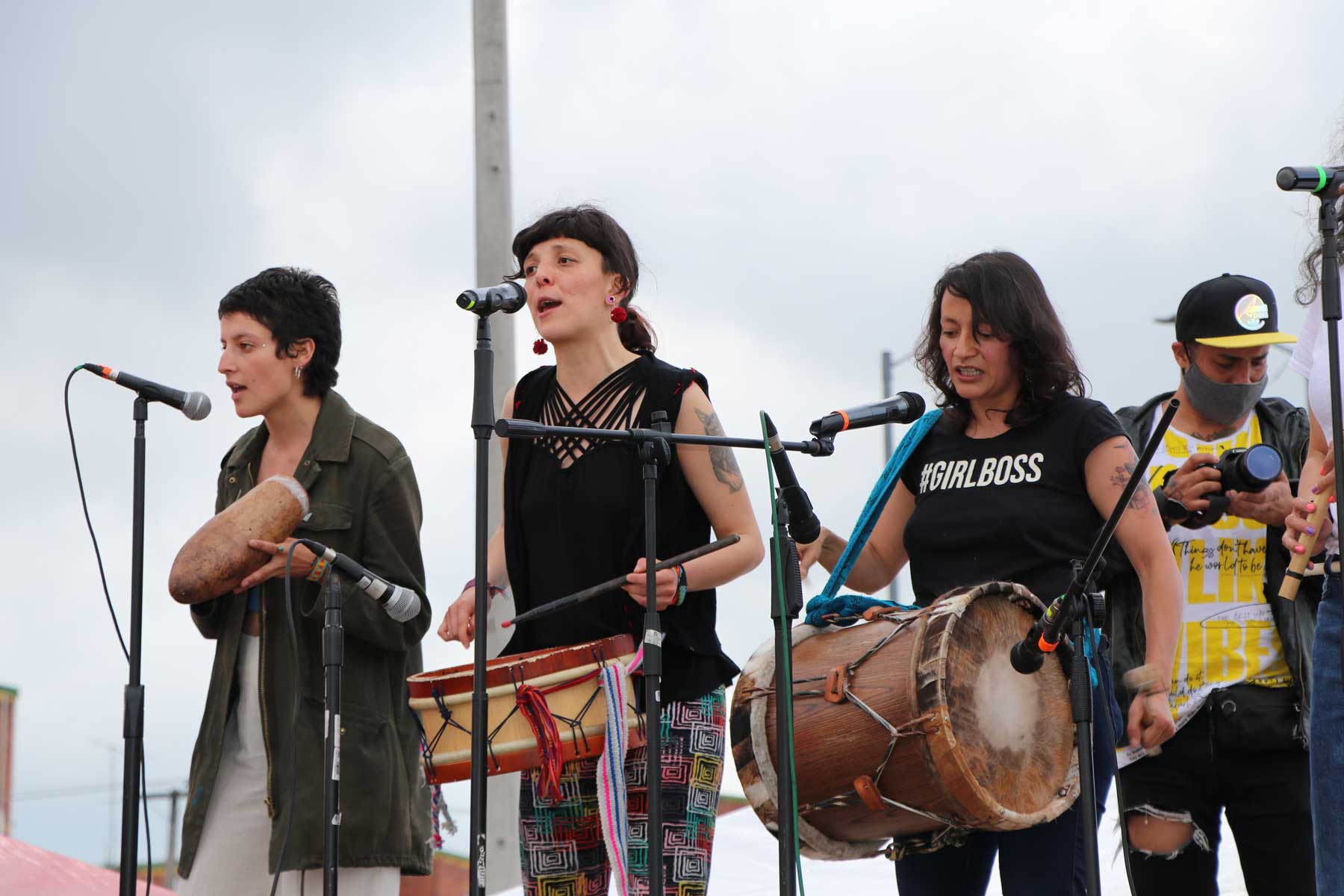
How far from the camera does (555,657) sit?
3.23 meters

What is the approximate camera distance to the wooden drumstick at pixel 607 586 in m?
3.20

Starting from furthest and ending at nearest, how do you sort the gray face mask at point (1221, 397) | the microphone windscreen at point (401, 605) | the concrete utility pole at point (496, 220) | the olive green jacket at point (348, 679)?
1. the concrete utility pole at point (496, 220)
2. the gray face mask at point (1221, 397)
3. the olive green jacket at point (348, 679)
4. the microphone windscreen at point (401, 605)

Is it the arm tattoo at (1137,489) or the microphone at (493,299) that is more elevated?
the microphone at (493,299)

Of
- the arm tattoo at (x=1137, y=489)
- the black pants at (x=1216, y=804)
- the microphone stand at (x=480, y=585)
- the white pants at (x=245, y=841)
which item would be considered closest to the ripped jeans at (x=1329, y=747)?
the arm tattoo at (x=1137, y=489)

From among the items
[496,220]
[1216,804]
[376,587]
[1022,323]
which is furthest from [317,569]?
[496,220]

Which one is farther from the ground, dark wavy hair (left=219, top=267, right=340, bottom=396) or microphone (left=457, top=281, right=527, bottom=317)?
dark wavy hair (left=219, top=267, right=340, bottom=396)

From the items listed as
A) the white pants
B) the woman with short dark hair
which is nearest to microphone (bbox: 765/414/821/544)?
the woman with short dark hair

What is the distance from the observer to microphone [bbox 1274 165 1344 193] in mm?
2682

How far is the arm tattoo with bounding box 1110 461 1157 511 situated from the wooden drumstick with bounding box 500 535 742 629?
839 millimetres

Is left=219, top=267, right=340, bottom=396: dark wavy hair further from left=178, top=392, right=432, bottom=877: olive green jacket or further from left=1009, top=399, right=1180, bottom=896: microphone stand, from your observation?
left=1009, top=399, right=1180, bottom=896: microphone stand

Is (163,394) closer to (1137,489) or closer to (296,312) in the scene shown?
(296,312)

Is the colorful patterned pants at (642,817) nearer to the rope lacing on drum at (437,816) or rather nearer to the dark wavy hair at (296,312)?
the rope lacing on drum at (437,816)

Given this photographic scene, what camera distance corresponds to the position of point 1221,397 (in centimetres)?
392

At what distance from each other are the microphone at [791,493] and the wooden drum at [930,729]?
0.33 metres
